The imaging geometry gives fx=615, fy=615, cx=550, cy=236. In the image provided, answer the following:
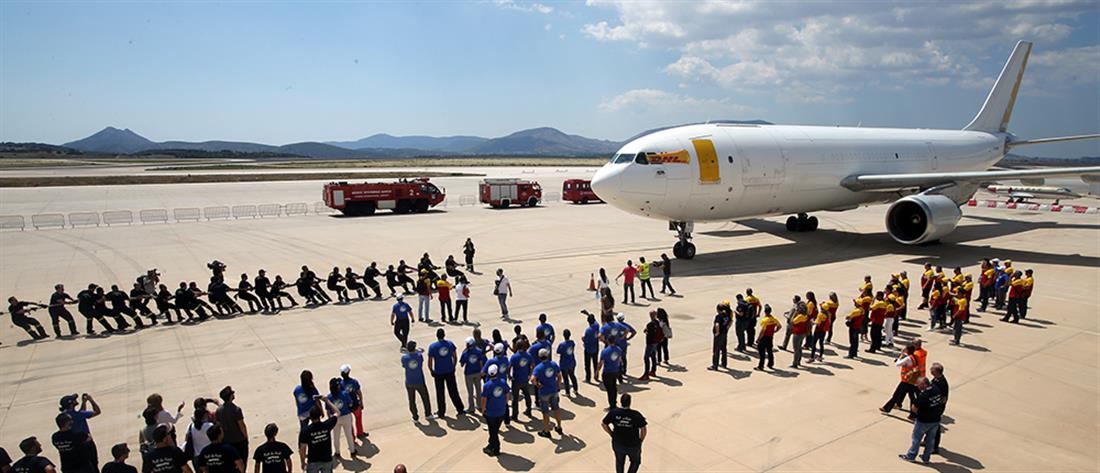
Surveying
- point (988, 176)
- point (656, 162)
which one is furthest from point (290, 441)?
point (988, 176)

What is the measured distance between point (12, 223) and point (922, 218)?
4722 cm

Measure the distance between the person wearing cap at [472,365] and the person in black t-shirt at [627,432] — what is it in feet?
10.6

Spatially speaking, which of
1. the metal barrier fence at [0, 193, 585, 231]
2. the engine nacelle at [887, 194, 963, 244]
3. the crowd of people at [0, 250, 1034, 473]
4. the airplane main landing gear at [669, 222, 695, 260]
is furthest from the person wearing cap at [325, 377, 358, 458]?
the metal barrier fence at [0, 193, 585, 231]

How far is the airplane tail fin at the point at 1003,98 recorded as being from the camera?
116ft

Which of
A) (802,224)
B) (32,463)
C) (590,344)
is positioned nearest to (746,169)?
(802,224)

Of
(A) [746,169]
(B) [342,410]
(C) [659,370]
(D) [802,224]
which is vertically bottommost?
(C) [659,370]

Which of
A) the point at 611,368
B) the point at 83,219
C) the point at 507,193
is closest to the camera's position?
the point at 611,368

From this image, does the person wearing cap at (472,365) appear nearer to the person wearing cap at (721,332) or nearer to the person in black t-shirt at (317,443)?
the person in black t-shirt at (317,443)

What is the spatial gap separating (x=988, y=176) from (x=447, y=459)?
25.3m

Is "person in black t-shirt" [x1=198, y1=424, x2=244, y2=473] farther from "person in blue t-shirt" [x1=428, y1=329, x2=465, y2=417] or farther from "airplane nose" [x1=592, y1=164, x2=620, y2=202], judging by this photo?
"airplane nose" [x1=592, y1=164, x2=620, y2=202]

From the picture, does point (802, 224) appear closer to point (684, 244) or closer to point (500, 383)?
point (684, 244)

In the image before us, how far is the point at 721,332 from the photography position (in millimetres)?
11742

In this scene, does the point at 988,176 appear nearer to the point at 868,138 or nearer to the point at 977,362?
the point at 868,138

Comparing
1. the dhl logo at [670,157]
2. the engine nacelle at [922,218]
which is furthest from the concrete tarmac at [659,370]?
the dhl logo at [670,157]
